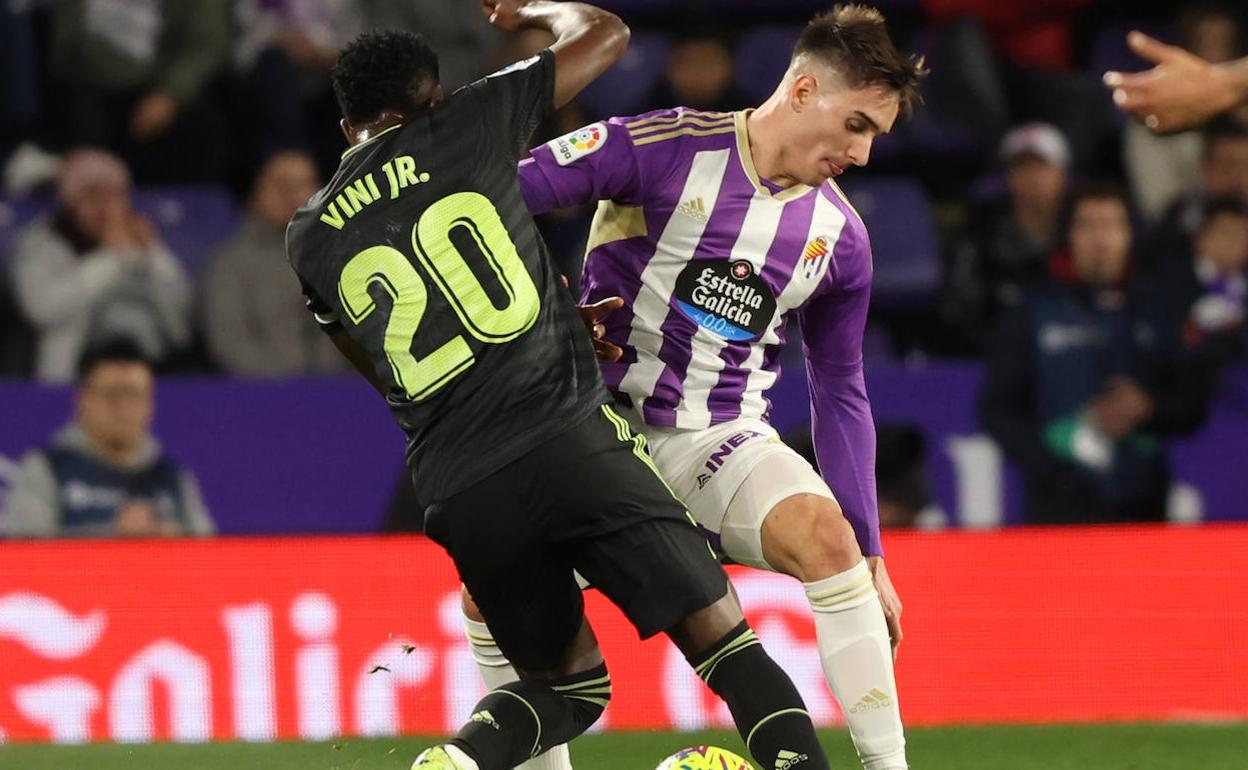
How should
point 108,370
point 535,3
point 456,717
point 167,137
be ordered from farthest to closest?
point 167,137, point 108,370, point 456,717, point 535,3

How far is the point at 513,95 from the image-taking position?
3684mm

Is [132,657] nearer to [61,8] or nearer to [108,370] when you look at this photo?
[108,370]

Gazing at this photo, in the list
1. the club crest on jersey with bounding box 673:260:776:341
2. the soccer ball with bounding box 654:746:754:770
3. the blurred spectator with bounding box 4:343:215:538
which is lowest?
the blurred spectator with bounding box 4:343:215:538

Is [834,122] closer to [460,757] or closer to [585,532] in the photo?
[585,532]

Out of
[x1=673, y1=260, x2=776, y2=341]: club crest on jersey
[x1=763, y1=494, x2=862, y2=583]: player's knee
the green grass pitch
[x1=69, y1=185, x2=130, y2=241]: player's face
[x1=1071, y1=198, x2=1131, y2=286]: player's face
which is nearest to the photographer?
[x1=763, y1=494, x2=862, y2=583]: player's knee

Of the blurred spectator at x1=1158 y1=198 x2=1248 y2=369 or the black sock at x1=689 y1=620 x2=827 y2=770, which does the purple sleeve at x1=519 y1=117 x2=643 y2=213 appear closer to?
the black sock at x1=689 y1=620 x2=827 y2=770

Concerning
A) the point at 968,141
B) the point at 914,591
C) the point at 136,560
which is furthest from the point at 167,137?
the point at 914,591

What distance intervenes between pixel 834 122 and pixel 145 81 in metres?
5.77

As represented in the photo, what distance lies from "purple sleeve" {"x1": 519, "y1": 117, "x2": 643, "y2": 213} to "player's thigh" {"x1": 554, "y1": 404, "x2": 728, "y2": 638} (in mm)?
711

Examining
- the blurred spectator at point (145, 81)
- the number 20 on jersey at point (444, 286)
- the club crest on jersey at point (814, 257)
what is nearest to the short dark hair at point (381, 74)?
the number 20 on jersey at point (444, 286)

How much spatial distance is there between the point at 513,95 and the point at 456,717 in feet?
9.27

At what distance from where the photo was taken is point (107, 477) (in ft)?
24.1

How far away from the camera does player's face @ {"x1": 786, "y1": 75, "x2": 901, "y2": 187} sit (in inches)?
158

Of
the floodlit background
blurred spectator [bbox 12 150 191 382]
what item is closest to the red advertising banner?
the floodlit background
